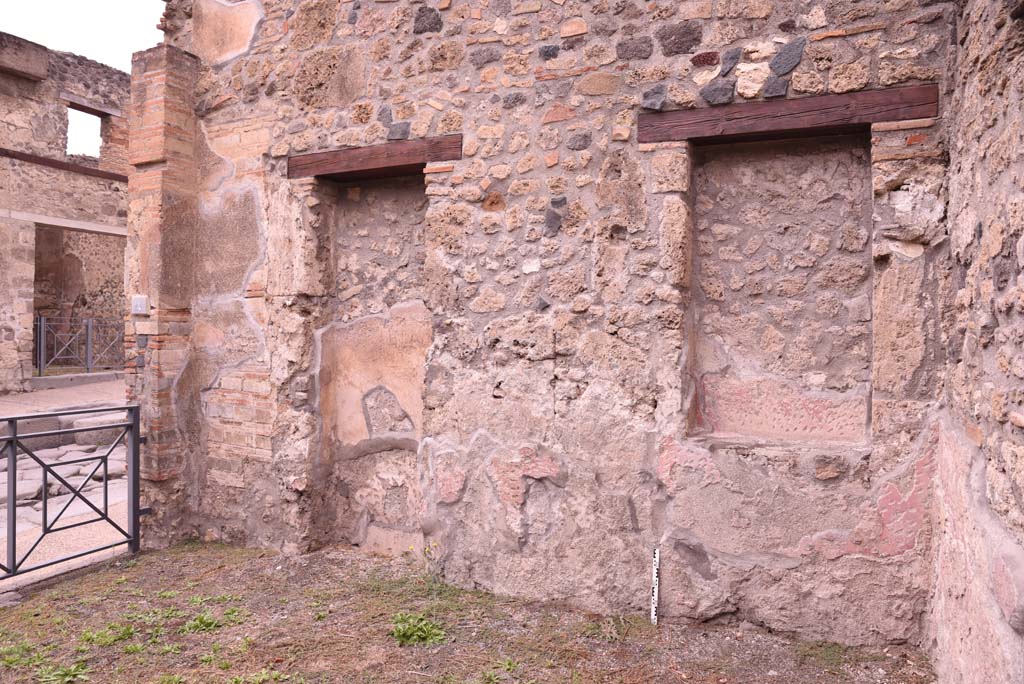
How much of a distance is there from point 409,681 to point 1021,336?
244 centimetres

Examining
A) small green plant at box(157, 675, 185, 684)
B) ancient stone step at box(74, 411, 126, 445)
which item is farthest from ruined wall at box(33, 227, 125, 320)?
small green plant at box(157, 675, 185, 684)

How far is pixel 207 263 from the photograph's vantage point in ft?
15.7

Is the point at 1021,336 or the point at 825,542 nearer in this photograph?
the point at 1021,336

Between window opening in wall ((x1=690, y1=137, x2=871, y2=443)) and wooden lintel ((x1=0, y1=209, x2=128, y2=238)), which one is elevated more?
wooden lintel ((x1=0, y1=209, x2=128, y2=238))

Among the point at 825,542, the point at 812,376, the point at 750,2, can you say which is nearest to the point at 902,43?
the point at 750,2

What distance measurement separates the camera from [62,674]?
9.99 feet

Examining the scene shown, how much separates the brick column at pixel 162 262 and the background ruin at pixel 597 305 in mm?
21

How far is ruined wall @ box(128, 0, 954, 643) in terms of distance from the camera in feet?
10.2

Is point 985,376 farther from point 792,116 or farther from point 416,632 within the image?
point 416,632

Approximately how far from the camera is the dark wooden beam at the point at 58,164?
10.1 metres

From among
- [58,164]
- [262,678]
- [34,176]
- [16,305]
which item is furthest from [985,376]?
[58,164]

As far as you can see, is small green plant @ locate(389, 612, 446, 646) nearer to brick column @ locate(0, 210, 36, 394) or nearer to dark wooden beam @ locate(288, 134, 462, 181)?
dark wooden beam @ locate(288, 134, 462, 181)

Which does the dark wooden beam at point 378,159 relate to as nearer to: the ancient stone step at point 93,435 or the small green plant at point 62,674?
the small green plant at point 62,674

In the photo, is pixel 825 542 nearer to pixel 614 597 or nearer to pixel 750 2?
pixel 614 597
